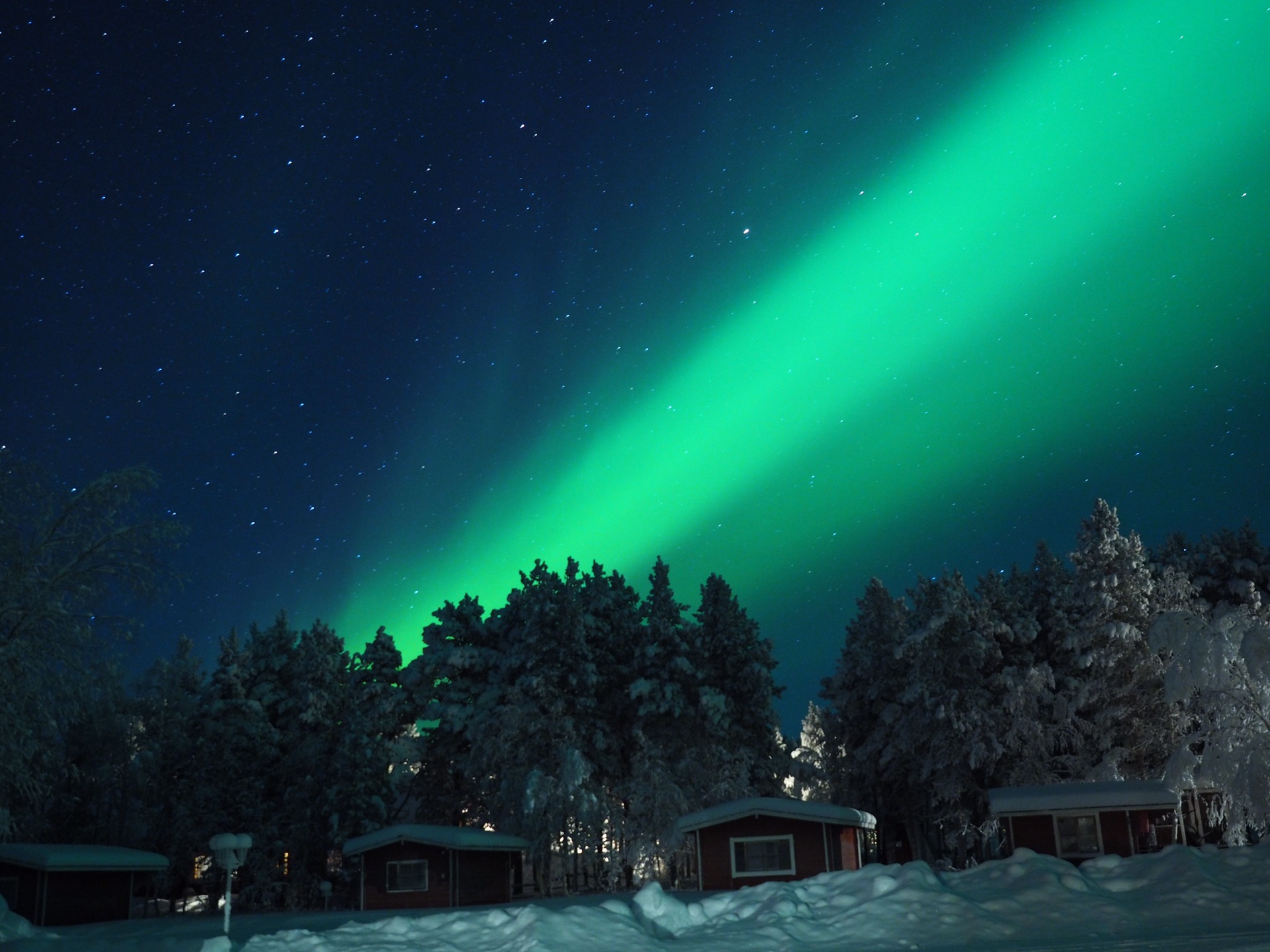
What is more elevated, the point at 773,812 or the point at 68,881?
the point at 773,812

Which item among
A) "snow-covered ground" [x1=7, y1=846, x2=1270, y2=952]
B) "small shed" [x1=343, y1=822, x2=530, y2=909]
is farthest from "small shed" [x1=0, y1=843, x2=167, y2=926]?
"snow-covered ground" [x1=7, y1=846, x2=1270, y2=952]

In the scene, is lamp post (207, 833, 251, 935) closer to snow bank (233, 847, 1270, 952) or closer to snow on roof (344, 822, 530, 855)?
snow bank (233, 847, 1270, 952)

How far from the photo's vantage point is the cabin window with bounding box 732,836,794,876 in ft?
112

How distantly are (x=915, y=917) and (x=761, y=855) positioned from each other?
72.1 feet

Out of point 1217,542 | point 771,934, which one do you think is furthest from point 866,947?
point 1217,542

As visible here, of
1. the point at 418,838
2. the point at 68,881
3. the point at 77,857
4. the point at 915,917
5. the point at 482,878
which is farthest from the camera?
the point at 482,878

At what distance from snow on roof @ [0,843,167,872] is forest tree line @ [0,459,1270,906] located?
309 centimetres

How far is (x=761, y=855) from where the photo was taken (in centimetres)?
3434

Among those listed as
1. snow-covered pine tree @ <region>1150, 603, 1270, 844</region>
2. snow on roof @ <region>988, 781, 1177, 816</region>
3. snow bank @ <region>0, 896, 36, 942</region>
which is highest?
snow-covered pine tree @ <region>1150, 603, 1270, 844</region>

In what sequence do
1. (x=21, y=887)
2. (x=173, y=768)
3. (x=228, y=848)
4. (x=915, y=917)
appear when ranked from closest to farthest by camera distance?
(x=915, y=917) < (x=228, y=848) < (x=21, y=887) < (x=173, y=768)

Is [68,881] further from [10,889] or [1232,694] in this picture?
[1232,694]

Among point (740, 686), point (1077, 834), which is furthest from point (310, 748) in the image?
point (1077, 834)

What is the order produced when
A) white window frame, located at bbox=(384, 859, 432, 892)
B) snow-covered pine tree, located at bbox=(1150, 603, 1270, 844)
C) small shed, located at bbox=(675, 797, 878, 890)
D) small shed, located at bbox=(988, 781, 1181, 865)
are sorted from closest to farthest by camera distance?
snow-covered pine tree, located at bbox=(1150, 603, 1270, 844), small shed, located at bbox=(988, 781, 1181, 865), small shed, located at bbox=(675, 797, 878, 890), white window frame, located at bbox=(384, 859, 432, 892)

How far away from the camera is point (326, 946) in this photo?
593 inches
